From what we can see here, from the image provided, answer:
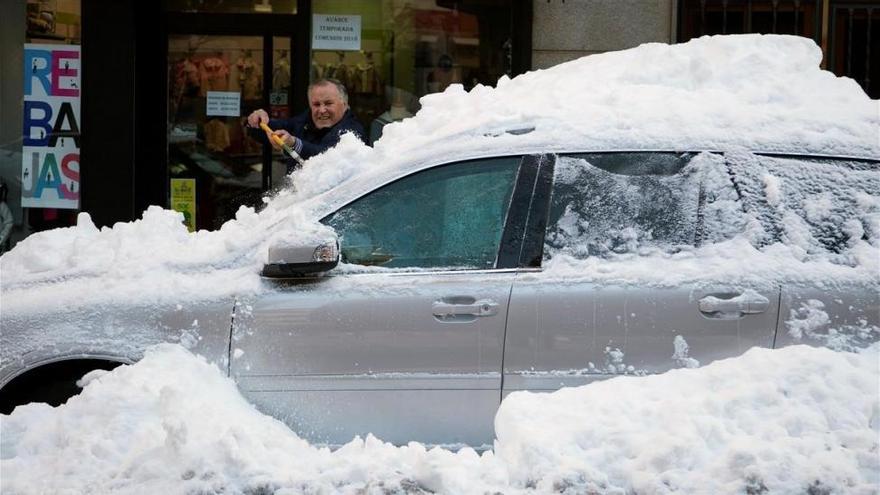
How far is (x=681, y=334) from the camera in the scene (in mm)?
5270

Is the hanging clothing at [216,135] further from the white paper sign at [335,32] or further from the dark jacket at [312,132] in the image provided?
the dark jacket at [312,132]

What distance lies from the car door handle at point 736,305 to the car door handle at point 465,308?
87 centimetres

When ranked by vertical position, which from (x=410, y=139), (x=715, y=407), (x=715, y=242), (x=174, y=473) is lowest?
(x=174, y=473)

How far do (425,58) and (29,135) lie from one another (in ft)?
11.4

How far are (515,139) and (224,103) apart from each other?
6068 mm

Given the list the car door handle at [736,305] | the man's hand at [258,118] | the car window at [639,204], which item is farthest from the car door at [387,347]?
the man's hand at [258,118]

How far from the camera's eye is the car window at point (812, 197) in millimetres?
5422

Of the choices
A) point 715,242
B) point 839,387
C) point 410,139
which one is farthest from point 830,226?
point 410,139

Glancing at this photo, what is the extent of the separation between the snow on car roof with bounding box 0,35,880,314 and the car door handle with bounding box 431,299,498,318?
59cm

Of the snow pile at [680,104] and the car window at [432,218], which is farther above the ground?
the snow pile at [680,104]

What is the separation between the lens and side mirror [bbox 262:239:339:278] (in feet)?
17.5

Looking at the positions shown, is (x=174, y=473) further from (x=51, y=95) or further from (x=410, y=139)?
(x=51, y=95)

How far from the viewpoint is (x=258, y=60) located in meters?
11.2

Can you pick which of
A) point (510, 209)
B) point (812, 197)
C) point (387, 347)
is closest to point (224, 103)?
point (510, 209)
